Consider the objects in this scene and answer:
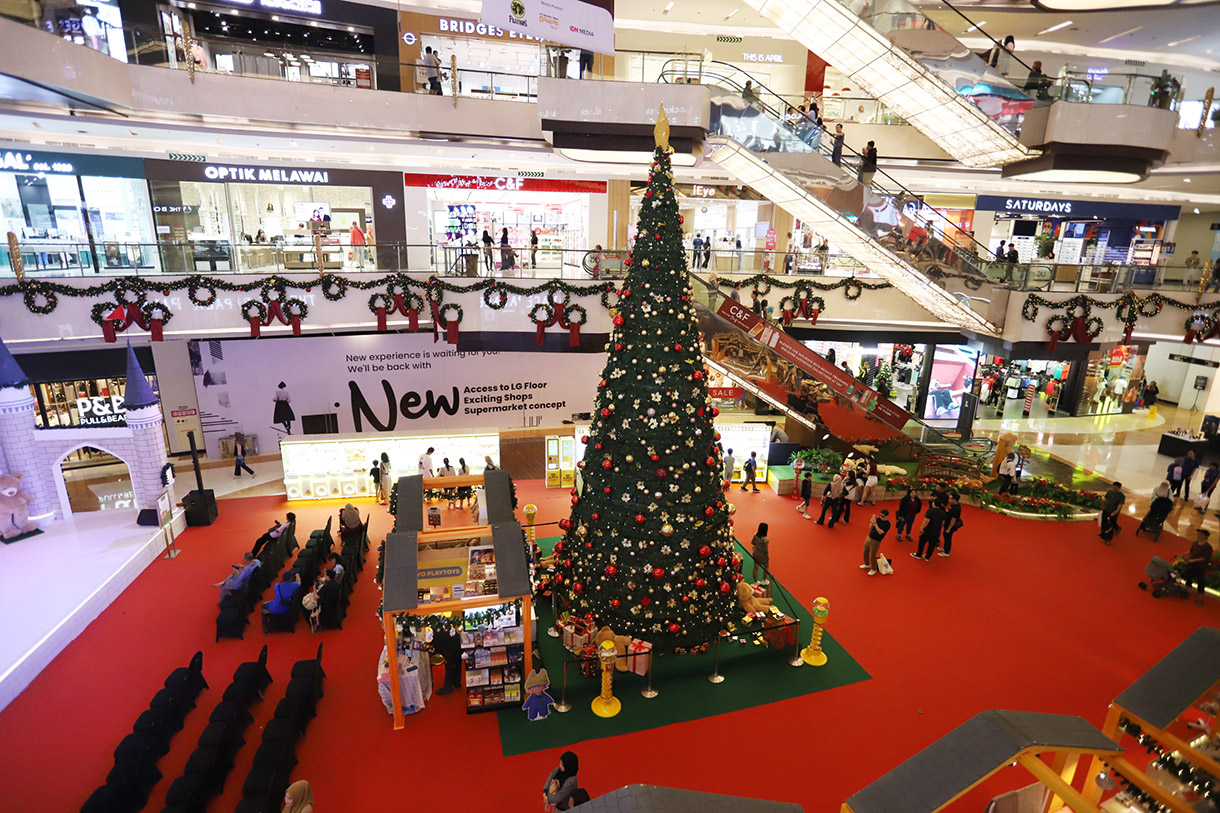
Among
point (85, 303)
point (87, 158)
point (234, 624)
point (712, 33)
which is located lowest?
point (234, 624)

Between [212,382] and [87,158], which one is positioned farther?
[212,382]

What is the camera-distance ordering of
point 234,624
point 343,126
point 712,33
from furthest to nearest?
point 712,33 → point 343,126 → point 234,624

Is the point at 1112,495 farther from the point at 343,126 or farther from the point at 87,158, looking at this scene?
the point at 87,158

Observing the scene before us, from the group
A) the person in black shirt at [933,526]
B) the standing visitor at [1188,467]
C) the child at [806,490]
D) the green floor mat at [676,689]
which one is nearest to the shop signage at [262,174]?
the green floor mat at [676,689]

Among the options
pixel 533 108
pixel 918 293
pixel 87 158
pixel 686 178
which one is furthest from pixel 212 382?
pixel 918 293

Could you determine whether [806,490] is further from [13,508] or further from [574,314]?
[13,508]

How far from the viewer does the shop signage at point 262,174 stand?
15.8 metres

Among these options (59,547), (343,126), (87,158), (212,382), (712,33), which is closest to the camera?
(59,547)

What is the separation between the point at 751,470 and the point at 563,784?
997cm

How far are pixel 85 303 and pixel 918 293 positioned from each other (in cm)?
1834

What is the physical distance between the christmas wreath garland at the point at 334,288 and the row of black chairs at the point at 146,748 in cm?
868

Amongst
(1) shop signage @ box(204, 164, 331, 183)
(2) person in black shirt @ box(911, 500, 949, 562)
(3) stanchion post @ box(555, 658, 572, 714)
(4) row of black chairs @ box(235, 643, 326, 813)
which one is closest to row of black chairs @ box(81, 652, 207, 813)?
(4) row of black chairs @ box(235, 643, 326, 813)

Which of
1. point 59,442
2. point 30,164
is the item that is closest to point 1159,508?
point 59,442

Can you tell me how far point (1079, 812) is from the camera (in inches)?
161
